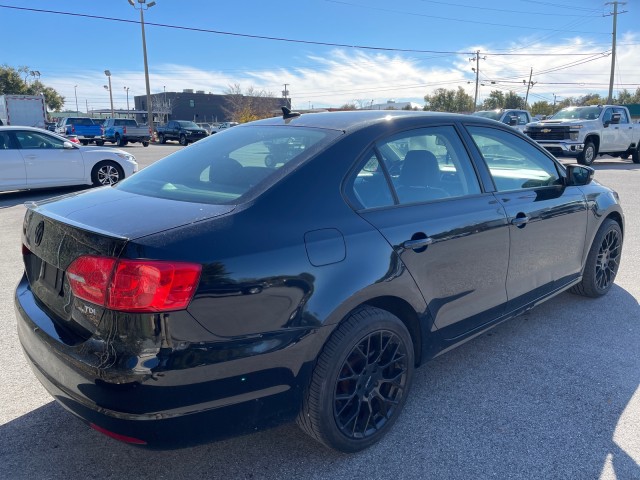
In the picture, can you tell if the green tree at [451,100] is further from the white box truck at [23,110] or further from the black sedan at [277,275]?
the black sedan at [277,275]

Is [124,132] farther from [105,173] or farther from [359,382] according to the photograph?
[359,382]

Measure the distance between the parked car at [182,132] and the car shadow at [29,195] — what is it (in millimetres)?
25000

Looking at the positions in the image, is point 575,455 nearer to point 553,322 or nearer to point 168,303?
point 553,322

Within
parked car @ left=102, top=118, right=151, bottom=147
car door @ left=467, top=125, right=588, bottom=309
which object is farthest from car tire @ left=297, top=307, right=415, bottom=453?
parked car @ left=102, top=118, right=151, bottom=147

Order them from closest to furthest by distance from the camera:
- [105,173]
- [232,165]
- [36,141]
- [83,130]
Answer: [232,165] → [36,141] → [105,173] → [83,130]

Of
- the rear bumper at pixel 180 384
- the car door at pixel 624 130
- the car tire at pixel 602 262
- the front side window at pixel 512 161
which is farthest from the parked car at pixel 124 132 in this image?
the rear bumper at pixel 180 384

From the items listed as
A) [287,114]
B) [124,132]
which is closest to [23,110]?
[124,132]

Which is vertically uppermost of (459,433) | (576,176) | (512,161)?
(512,161)

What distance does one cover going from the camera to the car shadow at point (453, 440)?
2.49 m

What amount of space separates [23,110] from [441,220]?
122 feet

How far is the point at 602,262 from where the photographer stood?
4652mm

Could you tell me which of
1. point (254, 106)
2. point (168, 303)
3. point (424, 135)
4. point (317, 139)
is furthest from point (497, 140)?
point (254, 106)

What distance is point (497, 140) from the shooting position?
369cm

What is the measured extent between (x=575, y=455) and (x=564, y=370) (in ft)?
3.17
